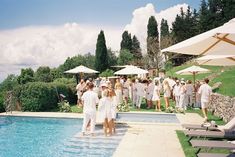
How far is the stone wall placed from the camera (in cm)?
1490

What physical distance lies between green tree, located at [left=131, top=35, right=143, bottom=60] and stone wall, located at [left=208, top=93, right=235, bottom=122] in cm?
4824

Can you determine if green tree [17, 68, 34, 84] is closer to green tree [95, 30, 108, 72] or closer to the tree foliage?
green tree [95, 30, 108, 72]

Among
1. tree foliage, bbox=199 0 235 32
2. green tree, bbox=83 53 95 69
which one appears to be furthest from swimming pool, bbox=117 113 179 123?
green tree, bbox=83 53 95 69

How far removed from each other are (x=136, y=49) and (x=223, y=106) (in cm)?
5513

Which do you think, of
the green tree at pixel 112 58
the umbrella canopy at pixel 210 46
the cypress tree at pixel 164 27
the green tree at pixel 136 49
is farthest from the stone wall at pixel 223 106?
the cypress tree at pixel 164 27

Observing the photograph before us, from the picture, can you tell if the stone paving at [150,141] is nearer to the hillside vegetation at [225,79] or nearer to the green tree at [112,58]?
the hillside vegetation at [225,79]

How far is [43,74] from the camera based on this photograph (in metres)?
65.4

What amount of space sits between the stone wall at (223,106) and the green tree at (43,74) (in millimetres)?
48261

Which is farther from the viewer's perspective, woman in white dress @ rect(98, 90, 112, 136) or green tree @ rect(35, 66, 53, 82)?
green tree @ rect(35, 66, 53, 82)

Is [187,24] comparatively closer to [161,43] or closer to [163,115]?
[161,43]

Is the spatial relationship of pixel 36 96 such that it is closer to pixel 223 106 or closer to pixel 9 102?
pixel 9 102

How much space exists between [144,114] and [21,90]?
835cm

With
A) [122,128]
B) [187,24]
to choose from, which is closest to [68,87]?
[122,128]

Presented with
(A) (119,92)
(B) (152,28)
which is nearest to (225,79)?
(A) (119,92)
